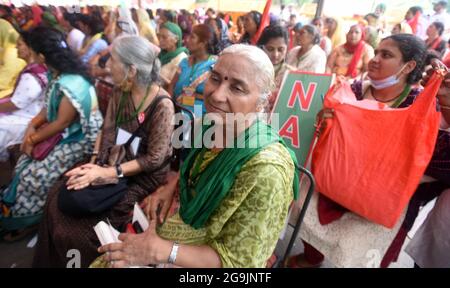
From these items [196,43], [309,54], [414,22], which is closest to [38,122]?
[196,43]

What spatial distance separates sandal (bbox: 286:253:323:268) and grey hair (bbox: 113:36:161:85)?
6.23 ft

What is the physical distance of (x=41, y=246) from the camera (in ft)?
6.07

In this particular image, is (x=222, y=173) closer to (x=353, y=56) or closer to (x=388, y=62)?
(x=388, y=62)

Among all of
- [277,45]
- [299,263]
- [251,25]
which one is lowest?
[299,263]

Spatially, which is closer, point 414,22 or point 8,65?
point 8,65

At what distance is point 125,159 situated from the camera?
1966mm

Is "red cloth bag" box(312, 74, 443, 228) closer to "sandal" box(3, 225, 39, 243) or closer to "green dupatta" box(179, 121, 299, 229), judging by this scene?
"green dupatta" box(179, 121, 299, 229)

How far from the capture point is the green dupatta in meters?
1.06

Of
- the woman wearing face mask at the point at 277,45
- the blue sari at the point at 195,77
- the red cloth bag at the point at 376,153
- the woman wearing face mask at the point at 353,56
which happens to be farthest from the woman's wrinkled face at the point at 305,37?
the red cloth bag at the point at 376,153

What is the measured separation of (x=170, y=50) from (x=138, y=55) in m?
1.94

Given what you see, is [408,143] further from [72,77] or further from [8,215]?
[8,215]

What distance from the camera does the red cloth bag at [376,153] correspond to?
1345 mm

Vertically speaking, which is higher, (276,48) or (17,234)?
(276,48)
